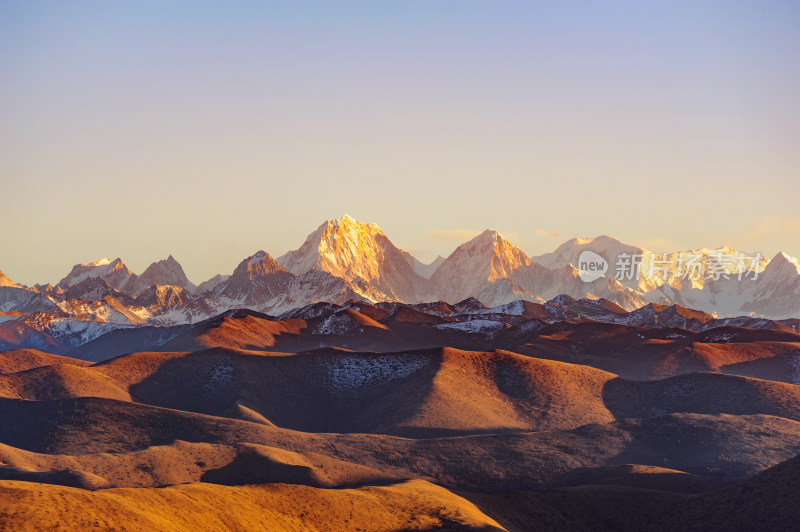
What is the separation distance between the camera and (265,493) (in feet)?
250

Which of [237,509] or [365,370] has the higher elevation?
[237,509]

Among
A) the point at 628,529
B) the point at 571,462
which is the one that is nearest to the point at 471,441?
the point at 571,462

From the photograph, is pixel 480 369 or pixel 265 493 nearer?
pixel 265 493

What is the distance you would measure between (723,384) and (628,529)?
300 ft

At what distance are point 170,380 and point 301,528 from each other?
11592 centimetres

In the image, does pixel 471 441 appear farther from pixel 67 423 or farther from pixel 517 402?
pixel 67 423

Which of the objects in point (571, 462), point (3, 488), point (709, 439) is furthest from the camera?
point (709, 439)

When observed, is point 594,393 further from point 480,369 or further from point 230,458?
point 230,458

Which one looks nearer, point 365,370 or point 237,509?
point 237,509

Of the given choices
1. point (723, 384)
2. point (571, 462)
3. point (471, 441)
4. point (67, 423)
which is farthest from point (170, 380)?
point (723, 384)

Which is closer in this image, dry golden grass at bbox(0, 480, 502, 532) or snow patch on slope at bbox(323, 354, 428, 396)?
dry golden grass at bbox(0, 480, 502, 532)

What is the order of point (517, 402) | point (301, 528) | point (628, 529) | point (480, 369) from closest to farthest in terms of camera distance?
point (301, 528), point (628, 529), point (517, 402), point (480, 369)

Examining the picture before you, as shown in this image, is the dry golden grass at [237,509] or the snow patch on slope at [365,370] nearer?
the dry golden grass at [237,509]

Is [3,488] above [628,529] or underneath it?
above
